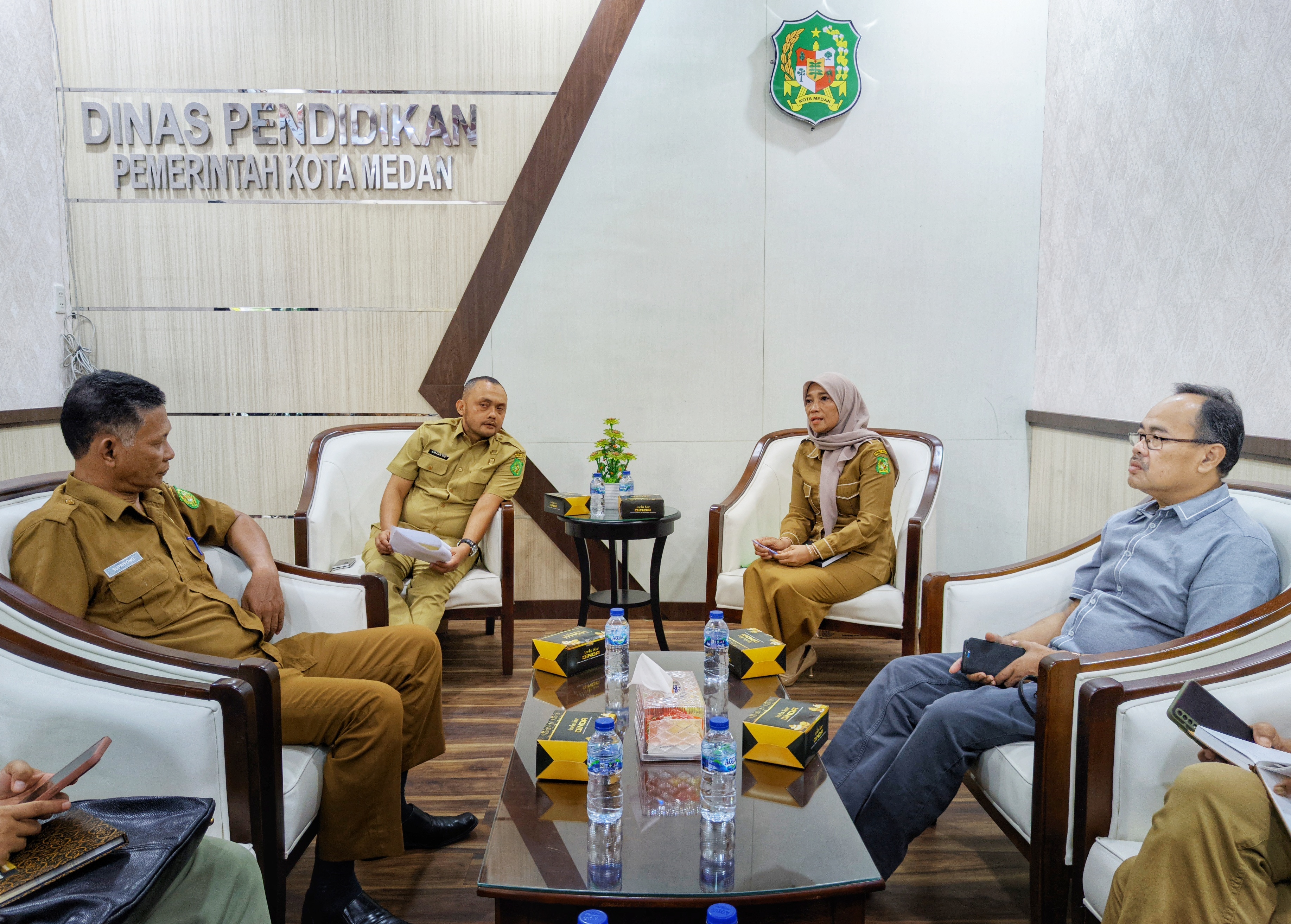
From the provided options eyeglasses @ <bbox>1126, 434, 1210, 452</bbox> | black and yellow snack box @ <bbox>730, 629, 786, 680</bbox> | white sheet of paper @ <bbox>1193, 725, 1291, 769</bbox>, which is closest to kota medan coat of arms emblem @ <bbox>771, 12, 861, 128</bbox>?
eyeglasses @ <bbox>1126, 434, 1210, 452</bbox>

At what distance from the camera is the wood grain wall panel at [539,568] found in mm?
4160

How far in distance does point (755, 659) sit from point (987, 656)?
0.56 m

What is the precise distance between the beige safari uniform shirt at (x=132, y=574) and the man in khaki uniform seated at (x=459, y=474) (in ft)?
4.61

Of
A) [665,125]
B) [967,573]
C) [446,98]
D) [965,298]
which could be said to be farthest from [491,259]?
[967,573]

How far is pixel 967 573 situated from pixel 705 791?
3.91 feet

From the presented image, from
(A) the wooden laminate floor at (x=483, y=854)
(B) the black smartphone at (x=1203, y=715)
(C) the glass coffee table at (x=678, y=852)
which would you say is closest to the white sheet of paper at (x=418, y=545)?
(A) the wooden laminate floor at (x=483, y=854)

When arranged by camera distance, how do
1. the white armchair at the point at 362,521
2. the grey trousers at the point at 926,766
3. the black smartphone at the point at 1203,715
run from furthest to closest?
1. the white armchair at the point at 362,521
2. the grey trousers at the point at 926,766
3. the black smartphone at the point at 1203,715

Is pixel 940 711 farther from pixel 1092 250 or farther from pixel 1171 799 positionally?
pixel 1092 250

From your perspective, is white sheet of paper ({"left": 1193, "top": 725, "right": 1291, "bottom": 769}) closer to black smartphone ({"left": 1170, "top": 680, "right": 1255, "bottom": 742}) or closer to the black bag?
black smartphone ({"left": 1170, "top": 680, "right": 1255, "bottom": 742})

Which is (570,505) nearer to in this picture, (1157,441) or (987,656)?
(987,656)

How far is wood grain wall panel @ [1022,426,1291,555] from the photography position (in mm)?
3385

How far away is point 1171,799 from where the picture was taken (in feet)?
4.39

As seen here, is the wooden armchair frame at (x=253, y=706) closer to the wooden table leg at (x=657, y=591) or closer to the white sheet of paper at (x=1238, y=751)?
the white sheet of paper at (x=1238, y=751)

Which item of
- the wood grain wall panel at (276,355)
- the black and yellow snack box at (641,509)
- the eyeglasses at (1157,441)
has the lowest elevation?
the black and yellow snack box at (641,509)
